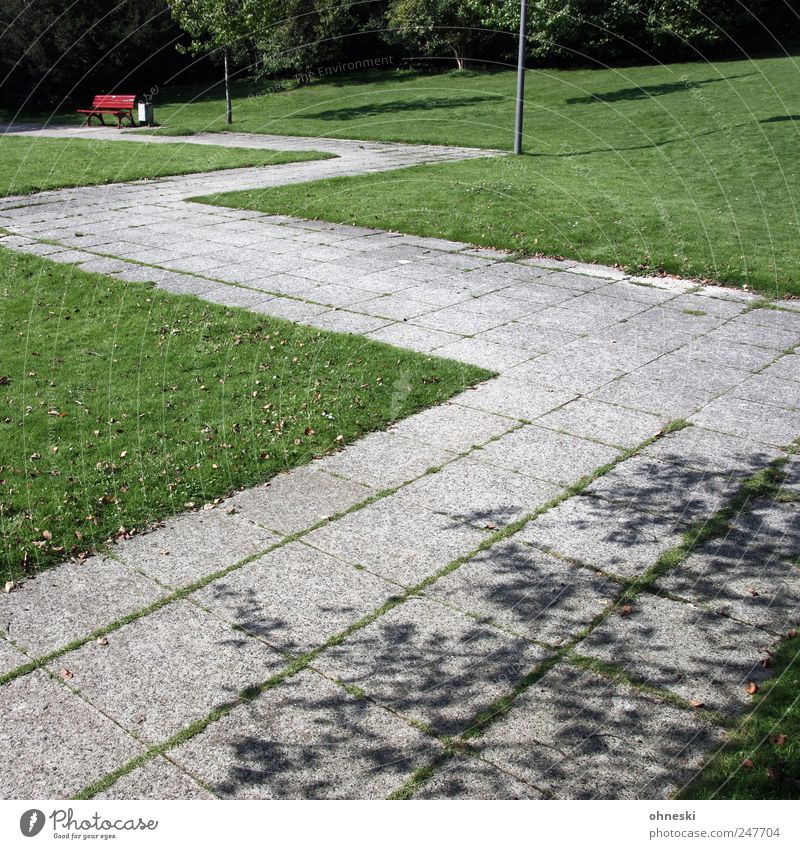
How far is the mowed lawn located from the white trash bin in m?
0.65

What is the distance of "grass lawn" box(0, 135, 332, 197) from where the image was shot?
66.7ft

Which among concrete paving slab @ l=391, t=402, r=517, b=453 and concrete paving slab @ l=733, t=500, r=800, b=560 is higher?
concrete paving slab @ l=391, t=402, r=517, b=453

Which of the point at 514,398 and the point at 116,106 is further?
the point at 116,106

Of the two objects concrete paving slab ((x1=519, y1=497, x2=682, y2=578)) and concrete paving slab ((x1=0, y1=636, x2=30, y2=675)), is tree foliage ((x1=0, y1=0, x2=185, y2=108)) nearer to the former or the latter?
concrete paving slab ((x1=519, y1=497, x2=682, y2=578))

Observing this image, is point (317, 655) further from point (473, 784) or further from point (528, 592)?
point (528, 592)

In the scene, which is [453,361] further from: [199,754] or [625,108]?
[625,108]

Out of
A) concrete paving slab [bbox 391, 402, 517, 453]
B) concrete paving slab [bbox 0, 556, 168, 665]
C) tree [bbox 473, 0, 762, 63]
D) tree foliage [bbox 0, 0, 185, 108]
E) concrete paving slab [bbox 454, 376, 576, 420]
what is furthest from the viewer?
tree foliage [bbox 0, 0, 185, 108]

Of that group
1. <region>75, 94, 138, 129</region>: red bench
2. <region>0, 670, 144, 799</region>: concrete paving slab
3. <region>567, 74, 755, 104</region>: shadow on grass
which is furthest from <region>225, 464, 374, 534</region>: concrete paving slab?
<region>75, 94, 138, 129</region>: red bench

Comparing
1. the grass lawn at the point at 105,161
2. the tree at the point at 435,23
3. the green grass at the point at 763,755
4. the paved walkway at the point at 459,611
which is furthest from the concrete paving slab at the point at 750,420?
the tree at the point at 435,23

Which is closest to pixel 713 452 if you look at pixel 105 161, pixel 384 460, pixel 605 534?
pixel 605 534

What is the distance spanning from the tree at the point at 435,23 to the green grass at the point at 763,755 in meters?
32.6

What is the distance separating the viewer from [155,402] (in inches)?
313

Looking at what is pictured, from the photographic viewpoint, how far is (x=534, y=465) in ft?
22.6

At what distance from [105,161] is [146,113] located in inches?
379
